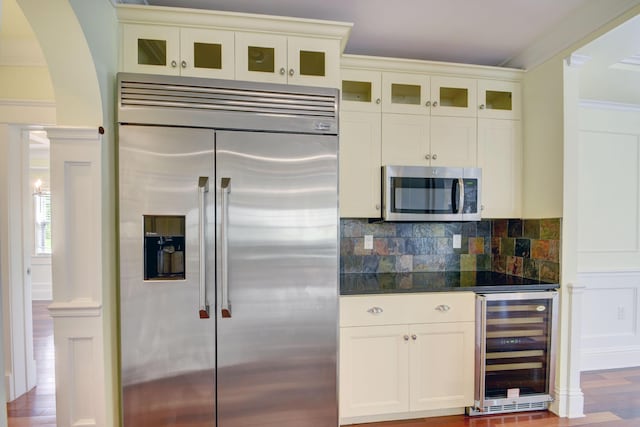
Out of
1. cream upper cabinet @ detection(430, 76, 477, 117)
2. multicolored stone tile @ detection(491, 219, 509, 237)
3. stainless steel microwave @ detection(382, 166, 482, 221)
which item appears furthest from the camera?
multicolored stone tile @ detection(491, 219, 509, 237)

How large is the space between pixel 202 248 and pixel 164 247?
0.74ft

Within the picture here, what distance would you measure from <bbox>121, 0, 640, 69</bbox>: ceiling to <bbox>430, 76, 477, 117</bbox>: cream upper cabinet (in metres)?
0.30

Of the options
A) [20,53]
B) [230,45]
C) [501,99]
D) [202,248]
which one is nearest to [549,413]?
[501,99]

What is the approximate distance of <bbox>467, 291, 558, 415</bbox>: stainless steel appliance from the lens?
242 centimetres

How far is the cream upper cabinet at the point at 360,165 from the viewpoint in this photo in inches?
101

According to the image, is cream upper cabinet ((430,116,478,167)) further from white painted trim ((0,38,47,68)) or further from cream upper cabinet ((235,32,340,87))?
white painted trim ((0,38,47,68))

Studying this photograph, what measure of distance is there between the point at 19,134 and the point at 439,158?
3280 mm

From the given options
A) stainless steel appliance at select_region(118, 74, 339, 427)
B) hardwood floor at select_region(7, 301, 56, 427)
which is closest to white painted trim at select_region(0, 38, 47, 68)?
stainless steel appliance at select_region(118, 74, 339, 427)

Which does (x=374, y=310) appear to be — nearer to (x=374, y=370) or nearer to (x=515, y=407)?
(x=374, y=370)

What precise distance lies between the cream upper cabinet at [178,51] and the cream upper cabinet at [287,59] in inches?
3.4

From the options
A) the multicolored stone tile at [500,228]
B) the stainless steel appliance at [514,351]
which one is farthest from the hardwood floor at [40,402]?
the multicolored stone tile at [500,228]

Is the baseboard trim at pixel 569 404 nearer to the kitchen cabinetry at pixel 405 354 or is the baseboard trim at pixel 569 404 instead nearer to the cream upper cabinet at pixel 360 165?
the kitchen cabinetry at pixel 405 354

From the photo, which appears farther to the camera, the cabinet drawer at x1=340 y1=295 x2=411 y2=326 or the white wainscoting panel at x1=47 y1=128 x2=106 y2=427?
the cabinet drawer at x1=340 y1=295 x2=411 y2=326

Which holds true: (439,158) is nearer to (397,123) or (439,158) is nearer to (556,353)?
(397,123)
